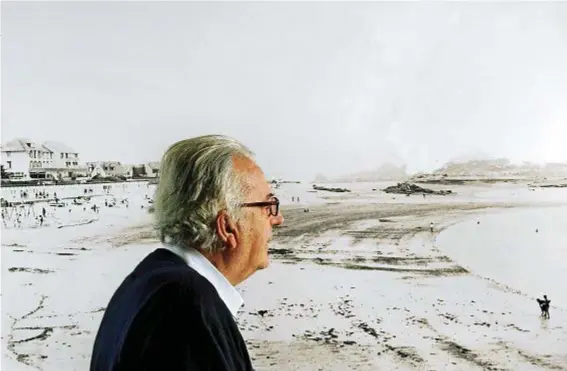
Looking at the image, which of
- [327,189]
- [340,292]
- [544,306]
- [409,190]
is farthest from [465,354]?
[327,189]

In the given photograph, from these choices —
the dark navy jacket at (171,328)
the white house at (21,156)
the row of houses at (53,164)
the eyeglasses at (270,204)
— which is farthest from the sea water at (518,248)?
the dark navy jacket at (171,328)

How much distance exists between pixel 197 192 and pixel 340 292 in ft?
5.35

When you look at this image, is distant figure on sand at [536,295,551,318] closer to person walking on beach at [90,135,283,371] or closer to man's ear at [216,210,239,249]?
person walking on beach at [90,135,283,371]

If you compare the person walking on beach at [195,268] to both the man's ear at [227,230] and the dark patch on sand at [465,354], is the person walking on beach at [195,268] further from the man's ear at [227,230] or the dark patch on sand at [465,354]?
the dark patch on sand at [465,354]

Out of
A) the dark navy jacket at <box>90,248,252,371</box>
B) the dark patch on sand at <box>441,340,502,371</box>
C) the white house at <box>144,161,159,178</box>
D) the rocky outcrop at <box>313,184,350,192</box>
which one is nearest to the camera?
the dark navy jacket at <box>90,248,252,371</box>

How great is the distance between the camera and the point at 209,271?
1073 mm

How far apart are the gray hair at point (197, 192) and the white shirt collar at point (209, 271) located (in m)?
0.01

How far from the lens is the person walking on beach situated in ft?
2.98

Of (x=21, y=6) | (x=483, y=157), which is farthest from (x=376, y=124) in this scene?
(x=21, y=6)

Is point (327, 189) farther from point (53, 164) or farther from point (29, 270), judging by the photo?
point (29, 270)

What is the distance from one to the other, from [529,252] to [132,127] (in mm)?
1464

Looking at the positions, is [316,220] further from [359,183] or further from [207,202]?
[207,202]

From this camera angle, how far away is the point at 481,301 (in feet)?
8.27

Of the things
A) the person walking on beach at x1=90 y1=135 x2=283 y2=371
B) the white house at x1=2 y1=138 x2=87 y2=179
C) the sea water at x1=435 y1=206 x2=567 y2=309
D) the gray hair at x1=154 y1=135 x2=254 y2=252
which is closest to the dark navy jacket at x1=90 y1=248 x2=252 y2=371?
the person walking on beach at x1=90 y1=135 x2=283 y2=371
